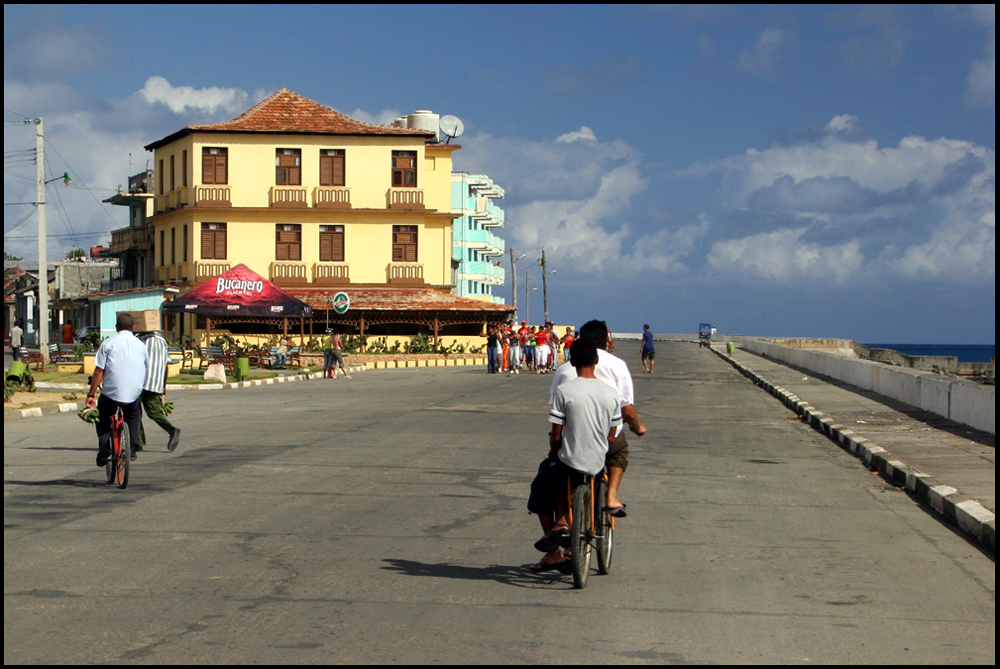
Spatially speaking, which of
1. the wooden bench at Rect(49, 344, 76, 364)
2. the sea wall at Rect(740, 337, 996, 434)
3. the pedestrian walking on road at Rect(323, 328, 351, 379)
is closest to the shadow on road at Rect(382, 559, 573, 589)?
the sea wall at Rect(740, 337, 996, 434)

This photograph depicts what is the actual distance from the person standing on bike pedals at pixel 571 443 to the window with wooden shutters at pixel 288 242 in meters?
49.7

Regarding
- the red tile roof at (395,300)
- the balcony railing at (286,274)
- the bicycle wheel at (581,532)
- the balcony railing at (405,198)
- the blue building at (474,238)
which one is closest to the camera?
the bicycle wheel at (581,532)

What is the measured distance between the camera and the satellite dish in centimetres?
6219

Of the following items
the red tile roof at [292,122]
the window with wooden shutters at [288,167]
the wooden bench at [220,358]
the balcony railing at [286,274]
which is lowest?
the wooden bench at [220,358]

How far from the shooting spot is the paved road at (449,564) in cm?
571

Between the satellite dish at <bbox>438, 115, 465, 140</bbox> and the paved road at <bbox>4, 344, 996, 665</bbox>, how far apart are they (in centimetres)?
4839

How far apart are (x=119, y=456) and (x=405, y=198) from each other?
45.2 meters

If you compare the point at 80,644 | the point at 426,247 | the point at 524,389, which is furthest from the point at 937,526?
the point at 426,247

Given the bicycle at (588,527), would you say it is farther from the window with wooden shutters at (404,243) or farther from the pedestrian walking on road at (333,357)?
the window with wooden shutters at (404,243)

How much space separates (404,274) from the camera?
184ft

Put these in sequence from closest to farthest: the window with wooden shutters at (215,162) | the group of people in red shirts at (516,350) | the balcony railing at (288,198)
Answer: the group of people in red shirts at (516,350) < the balcony railing at (288,198) < the window with wooden shutters at (215,162)

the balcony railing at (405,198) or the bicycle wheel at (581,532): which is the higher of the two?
the balcony railing at (405,198)

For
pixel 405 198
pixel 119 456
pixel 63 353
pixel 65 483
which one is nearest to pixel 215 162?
pixel 405 198

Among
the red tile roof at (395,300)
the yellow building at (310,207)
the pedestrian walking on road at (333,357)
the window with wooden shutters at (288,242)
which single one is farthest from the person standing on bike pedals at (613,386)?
the window with wooden shutters at (288,242)
